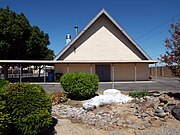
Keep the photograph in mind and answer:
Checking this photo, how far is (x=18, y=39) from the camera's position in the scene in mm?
26578

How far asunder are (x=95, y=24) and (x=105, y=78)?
6532 mm

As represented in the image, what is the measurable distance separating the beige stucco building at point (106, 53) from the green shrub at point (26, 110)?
17.8 m

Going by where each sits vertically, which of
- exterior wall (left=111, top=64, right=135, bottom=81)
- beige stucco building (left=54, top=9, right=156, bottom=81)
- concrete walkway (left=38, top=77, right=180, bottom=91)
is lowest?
concrete walkway (left=38, top=77, right=180, bottom=91)

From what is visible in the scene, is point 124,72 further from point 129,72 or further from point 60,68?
point 60,68

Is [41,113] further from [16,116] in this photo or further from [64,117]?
[64,117]

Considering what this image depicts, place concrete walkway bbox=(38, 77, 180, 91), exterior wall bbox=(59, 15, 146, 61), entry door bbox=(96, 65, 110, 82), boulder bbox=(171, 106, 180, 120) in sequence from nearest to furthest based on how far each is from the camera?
boulder bbox=(171, 106, 180, 120) → concrete walkway bbox=(38, 77, 180, 91) → exterior wall bbox=(59, 15, 146, 61) → entry door bbox=(96, 65, 110, 82)

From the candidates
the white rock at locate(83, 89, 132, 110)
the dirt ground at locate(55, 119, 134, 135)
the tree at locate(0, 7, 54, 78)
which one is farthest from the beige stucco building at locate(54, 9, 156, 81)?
the dirt ground at locate(55, 119, 134, 135)

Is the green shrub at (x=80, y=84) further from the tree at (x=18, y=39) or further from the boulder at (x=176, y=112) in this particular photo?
the tree at (x=18, y=39)

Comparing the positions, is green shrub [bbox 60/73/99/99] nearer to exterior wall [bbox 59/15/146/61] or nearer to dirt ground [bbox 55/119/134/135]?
dirt ground [bbox 55/119/134/135]

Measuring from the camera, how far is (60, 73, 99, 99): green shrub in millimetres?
11633

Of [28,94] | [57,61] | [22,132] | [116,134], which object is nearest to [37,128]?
[22,132]

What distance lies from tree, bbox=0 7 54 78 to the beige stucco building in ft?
20.3

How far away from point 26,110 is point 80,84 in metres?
6.38

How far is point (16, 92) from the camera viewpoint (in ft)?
17.7
